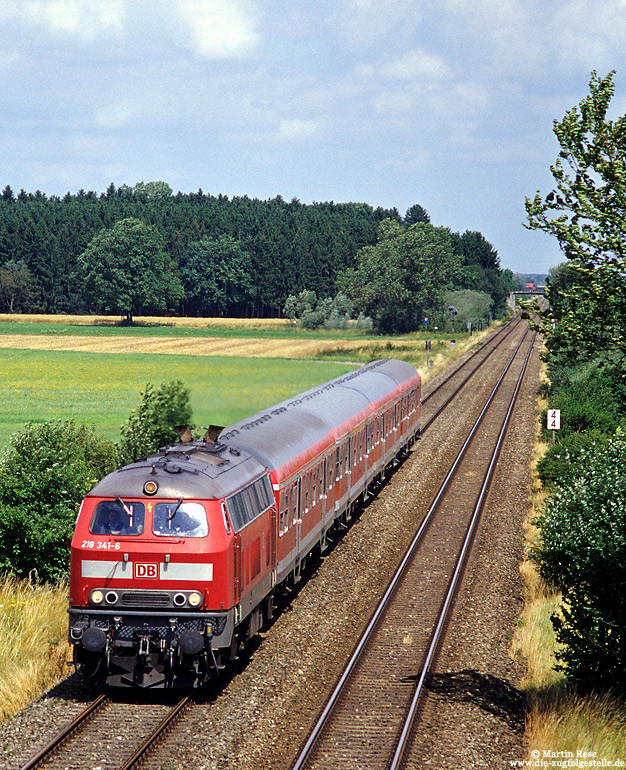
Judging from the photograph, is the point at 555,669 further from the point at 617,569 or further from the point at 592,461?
the point at 592,461

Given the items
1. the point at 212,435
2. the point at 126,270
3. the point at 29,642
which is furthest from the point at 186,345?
the point at 29,642

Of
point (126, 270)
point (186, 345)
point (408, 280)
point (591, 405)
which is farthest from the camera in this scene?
point (126, 270)

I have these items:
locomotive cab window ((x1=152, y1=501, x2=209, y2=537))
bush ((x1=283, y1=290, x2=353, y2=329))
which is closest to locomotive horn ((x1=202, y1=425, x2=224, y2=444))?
locomotive cab window ((x1=152, y1=501, x2=209, y2=537))

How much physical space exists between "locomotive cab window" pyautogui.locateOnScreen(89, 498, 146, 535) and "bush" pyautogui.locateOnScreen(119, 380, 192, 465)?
36.6 ft

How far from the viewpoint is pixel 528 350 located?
92562 mm

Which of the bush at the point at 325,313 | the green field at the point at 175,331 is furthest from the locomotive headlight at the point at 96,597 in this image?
the bush at the point at 325,313

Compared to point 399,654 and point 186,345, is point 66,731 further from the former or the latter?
point 186,345

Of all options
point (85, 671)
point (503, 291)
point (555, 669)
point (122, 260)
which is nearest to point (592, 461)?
point (555, 669)

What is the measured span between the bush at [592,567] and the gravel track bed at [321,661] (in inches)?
56.9

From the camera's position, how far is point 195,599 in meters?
13.7

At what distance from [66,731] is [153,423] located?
14552 mm

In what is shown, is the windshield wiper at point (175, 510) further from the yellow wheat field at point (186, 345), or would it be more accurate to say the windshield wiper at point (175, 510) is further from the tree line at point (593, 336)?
the yellow wheat field at point (186, 345)

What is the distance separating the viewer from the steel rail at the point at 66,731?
38.6 ft

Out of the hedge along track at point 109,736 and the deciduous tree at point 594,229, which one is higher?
the deciduous tree at point 594,229
